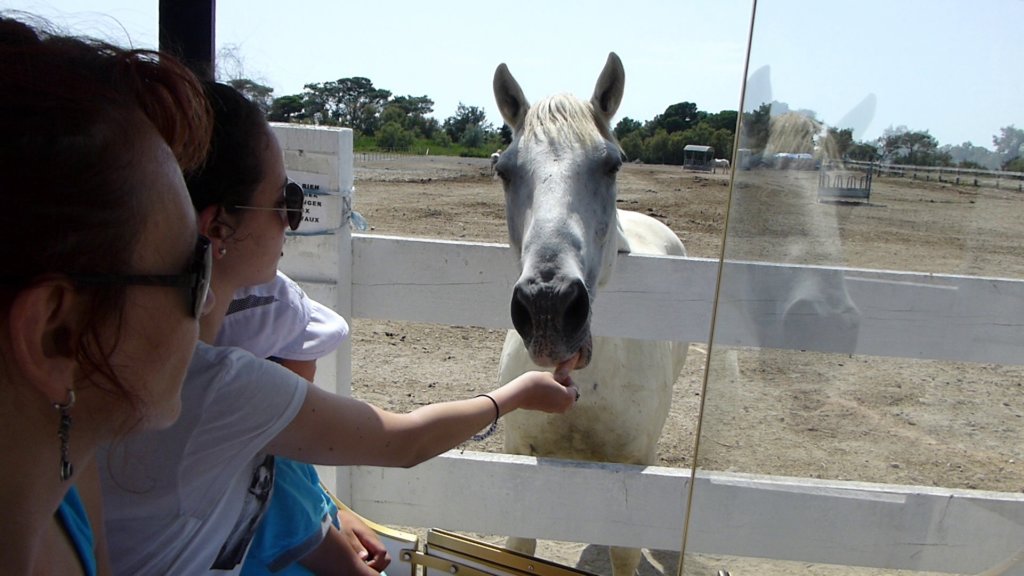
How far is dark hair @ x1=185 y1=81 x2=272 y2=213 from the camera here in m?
1.23

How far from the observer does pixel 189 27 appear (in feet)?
5.52

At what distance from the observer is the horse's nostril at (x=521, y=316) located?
1951mm

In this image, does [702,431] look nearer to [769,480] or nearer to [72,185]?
[769,480]

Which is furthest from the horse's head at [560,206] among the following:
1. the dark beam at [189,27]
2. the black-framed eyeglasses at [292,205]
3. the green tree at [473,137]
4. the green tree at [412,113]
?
the green tree at [473,137]

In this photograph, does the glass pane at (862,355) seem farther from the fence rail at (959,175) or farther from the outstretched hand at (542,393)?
the outstretched hand at (542,393)

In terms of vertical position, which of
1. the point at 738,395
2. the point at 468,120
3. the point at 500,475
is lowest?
the point at 500,475

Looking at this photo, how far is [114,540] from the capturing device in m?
1.18

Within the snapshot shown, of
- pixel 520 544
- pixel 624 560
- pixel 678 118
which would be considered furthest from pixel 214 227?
pixel 678 118

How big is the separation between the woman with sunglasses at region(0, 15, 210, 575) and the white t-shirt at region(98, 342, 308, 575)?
0.28 metres

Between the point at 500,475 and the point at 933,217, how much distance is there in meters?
1.90

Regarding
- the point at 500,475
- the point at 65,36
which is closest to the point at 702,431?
the point at 65,36

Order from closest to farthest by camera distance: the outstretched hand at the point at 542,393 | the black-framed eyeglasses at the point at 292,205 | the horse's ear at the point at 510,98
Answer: the black-framed eyeglasses at the point at 292,205 → the outstretched hand at the point at 542,393 → the horse's ear at the point at 510,98

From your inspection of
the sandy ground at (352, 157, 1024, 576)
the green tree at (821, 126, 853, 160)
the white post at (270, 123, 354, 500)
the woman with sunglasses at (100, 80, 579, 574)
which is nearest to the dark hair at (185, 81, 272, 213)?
the woman with sunglasses at (100, 80, 579, 574)

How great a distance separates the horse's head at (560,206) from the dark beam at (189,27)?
97 centimetres
